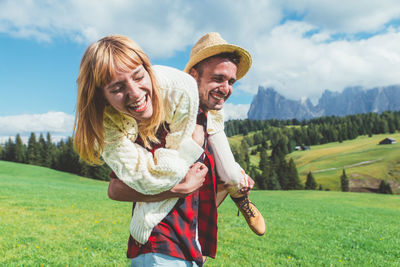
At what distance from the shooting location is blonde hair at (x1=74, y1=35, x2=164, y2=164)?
1.54 meters

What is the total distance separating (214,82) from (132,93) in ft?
2.42

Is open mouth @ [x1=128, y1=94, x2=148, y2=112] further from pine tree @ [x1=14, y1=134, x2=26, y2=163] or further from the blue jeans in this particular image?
pine tree @ [x1=14, y1=134, x2=26, y2=163]

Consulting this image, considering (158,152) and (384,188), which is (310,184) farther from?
(158,152)

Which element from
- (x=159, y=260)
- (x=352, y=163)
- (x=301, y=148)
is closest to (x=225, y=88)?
(x=159, y=260)

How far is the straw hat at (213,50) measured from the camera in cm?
212

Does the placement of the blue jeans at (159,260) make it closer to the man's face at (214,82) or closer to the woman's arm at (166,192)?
the woman's arm at (166,192)

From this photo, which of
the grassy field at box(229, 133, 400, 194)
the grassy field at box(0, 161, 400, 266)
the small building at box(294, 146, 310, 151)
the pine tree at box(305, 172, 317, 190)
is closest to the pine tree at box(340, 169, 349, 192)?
the grassy field at box(229, 133, 400, 194)

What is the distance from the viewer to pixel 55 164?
61469 millimetres

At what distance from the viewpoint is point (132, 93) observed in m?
1.57

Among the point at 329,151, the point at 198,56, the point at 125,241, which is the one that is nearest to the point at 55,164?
the point at 125,241

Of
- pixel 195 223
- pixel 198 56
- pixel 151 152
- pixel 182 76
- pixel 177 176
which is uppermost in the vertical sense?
pixel 198 56

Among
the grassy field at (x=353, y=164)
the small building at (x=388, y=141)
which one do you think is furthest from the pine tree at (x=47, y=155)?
the small building at (x=388, y=141)

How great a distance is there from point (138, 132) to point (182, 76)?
0.45m

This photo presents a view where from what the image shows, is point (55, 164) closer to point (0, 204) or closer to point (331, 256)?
point (0, 204)
